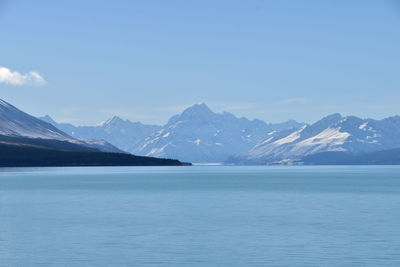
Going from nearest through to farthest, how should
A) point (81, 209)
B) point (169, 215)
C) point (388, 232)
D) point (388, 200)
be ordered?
point (388, 232) → point (169, 215) → point (81, 209) → point (388, 200)

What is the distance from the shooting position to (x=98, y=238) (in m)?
62.9

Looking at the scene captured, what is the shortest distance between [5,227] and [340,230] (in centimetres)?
3653

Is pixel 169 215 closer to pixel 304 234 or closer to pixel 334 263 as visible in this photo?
pixel 304 234

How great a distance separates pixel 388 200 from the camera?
117125 mm

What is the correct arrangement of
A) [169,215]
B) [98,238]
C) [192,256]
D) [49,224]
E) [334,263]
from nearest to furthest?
[334,263]
[192,256]
[98,238]
[49,224]
[169,215]

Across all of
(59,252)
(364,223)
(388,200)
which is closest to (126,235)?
(59,252)

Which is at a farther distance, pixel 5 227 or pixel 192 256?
pixel 5 227

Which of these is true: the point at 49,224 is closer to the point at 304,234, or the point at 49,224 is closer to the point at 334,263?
the point at 304,234

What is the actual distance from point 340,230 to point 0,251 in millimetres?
34745

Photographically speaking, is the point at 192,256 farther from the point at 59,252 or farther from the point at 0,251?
the point at 0,251

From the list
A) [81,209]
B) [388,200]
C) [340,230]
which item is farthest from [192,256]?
[388,200]

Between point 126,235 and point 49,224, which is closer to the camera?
point 126,235

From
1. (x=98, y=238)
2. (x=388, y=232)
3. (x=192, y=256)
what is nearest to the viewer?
(x=192, y=256)

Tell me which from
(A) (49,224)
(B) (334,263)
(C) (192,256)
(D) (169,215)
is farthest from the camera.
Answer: (D) (169,215)
